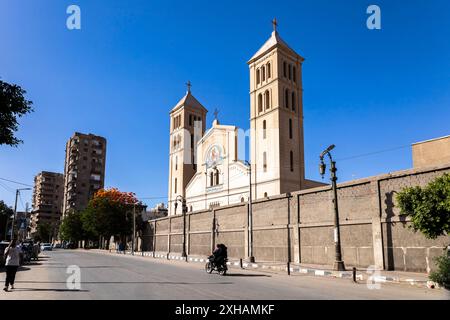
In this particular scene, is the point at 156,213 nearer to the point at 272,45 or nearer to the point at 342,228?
the point at 272,45

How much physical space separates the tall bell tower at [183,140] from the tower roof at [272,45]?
Answer: 2019 cm

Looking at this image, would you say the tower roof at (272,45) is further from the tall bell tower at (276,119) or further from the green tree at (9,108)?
the green tree at (9,108)

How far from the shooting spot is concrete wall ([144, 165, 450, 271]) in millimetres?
18858

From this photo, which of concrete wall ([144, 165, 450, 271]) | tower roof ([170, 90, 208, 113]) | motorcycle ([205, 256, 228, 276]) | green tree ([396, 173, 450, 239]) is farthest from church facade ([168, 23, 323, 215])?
green tree ([396, 173, 450, 239])

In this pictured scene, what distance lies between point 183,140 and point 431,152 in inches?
2024

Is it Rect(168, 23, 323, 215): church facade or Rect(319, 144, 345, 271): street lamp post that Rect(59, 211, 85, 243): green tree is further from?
Rect(319, 144, 345, 271): street lamp post

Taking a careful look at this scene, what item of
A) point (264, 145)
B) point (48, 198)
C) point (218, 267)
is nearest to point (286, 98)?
point (264, 145)

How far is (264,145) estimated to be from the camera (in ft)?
162

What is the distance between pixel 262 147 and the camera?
49.5 metres

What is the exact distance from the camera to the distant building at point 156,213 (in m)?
81.8

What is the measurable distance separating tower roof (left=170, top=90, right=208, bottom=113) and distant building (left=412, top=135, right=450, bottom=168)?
52944 mm

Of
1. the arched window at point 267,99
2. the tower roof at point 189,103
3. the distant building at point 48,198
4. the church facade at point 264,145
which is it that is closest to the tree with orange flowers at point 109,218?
the church facade at point 264,145
